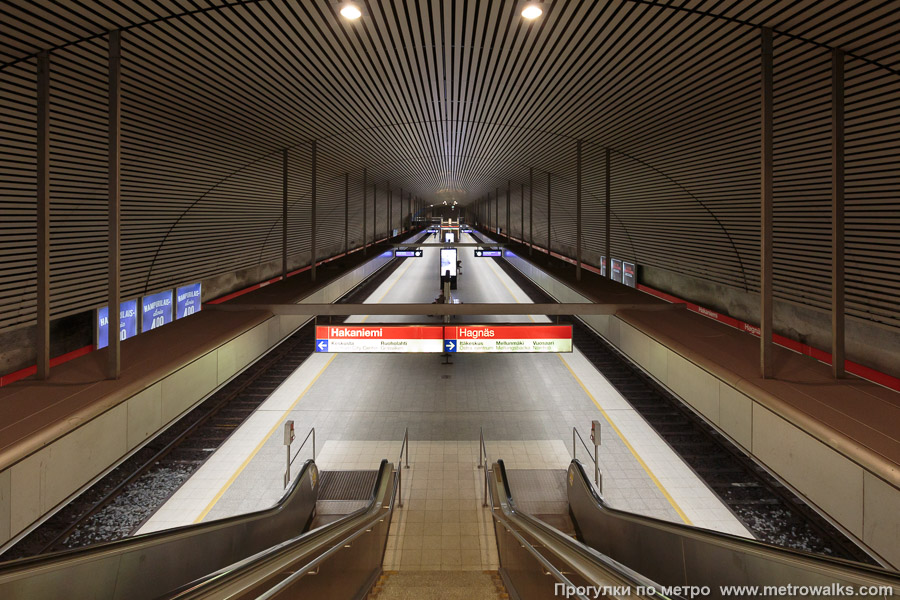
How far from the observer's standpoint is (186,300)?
584 inches

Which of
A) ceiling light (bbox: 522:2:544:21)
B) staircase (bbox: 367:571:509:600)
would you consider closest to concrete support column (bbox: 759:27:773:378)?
ceiling light (bbox: 522:2:544:21)

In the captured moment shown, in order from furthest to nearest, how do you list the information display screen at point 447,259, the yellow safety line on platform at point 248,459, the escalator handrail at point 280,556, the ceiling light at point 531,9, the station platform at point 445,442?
the information display screen at point 447,259 < the yellow safety line on platform at point 248,459 < the station platform at point 445,442 < the ceiling light at point 531,9 < the escalator handrail at point 280,556

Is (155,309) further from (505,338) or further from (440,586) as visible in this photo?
(440,586)

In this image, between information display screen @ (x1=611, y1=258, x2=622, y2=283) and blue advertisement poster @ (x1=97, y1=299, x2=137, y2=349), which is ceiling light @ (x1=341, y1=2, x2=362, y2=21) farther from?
information display screen @ (x1=611, y1=258, x2=622, y2=283)

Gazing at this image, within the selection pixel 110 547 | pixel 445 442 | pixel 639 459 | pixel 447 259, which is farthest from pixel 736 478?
pixel 447 259

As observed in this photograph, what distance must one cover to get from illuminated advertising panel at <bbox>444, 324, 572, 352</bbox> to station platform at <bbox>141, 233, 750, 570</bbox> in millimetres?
2145

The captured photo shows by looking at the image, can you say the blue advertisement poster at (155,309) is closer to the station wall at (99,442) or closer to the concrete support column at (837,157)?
the station wall at (99,442)

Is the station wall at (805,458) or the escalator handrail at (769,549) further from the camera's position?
the station wall at (805,458)

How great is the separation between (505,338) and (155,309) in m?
9.55

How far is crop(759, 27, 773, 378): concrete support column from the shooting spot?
5.88 metres

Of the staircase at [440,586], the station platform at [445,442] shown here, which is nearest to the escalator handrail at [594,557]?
the staircase at [440,586]

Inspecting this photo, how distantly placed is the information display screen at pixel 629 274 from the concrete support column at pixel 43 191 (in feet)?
63.9

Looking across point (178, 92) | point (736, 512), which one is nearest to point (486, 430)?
point (736, 512)

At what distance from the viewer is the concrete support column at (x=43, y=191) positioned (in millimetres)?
5604
